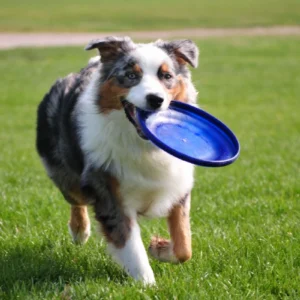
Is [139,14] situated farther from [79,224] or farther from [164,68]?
[164,68]

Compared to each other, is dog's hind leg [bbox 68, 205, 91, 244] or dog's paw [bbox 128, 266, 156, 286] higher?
dog's paw [bbox 128, 266, 156, 286]

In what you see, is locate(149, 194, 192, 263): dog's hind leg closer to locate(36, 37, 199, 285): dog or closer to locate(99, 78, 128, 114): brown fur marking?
locate(36, 37, 199, 285): dog

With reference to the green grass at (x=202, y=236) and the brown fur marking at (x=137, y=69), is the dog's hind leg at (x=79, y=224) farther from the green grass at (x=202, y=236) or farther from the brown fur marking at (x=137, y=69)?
the brown fur marking at (x=137, y=69)

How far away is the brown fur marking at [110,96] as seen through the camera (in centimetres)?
526

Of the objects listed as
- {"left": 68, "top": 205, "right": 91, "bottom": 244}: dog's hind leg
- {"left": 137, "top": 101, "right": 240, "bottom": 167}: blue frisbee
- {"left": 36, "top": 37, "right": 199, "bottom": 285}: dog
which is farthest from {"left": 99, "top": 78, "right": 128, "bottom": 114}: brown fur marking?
{"left": 68, "top": 205, "right": 91, "bottom": 244}: dog's hind leg

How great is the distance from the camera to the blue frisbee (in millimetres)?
5102

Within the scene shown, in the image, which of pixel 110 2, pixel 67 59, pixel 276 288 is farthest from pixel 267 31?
pixel 276 288

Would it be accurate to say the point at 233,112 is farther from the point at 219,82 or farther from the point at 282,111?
the point at 219,82

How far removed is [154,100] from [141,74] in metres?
0.32

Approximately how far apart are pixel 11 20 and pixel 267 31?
17.5 meters

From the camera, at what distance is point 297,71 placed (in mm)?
24953

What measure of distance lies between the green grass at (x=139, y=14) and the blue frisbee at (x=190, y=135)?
1413 inches

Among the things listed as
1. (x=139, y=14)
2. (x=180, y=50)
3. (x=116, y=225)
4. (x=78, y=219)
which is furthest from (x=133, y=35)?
(x=116, y=225)

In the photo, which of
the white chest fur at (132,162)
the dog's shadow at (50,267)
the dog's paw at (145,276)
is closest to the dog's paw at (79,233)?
the dog's shadow at (50,267)
